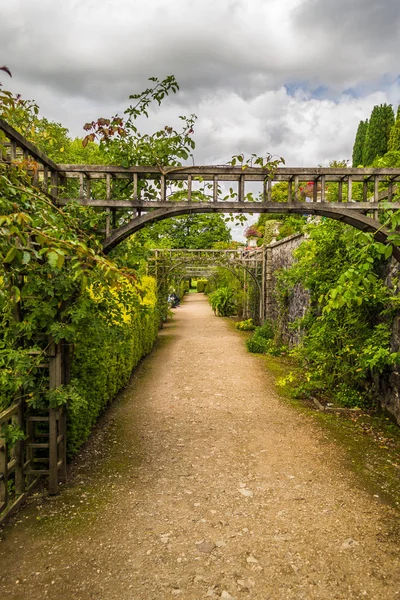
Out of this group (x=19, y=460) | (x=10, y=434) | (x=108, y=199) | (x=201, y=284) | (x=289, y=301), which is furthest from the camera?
(x=201, y=284)

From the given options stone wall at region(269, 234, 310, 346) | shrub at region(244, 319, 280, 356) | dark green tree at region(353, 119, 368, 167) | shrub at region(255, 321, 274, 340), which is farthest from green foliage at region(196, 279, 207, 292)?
shrub at region(244, 319, 280, 356)

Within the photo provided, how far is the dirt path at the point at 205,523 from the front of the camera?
2.37 meters

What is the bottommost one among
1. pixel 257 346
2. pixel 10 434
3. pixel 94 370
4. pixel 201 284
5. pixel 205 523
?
pixel 205 523

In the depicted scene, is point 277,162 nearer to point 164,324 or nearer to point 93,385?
point 93,385

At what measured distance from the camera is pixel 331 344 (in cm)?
595

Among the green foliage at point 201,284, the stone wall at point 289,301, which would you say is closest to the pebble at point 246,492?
the stone wall at point 289,301

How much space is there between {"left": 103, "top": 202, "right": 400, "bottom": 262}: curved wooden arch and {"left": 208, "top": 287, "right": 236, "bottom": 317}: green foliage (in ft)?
45.8

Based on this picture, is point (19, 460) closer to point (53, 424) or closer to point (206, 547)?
point (53, 424)

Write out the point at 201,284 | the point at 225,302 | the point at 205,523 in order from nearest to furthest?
the point at 205,523
the point at 225,302
the point at 201,284

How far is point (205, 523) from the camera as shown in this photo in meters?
3.00

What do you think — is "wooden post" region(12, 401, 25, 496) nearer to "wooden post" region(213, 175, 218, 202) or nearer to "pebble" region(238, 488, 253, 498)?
"pebble" region(238, 488, 253, 498)

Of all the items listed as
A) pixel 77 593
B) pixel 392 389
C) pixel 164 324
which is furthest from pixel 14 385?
pixel 164 324

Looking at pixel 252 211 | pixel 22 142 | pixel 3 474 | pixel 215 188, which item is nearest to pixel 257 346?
pixel 252 211

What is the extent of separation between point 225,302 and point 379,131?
15948 mm
